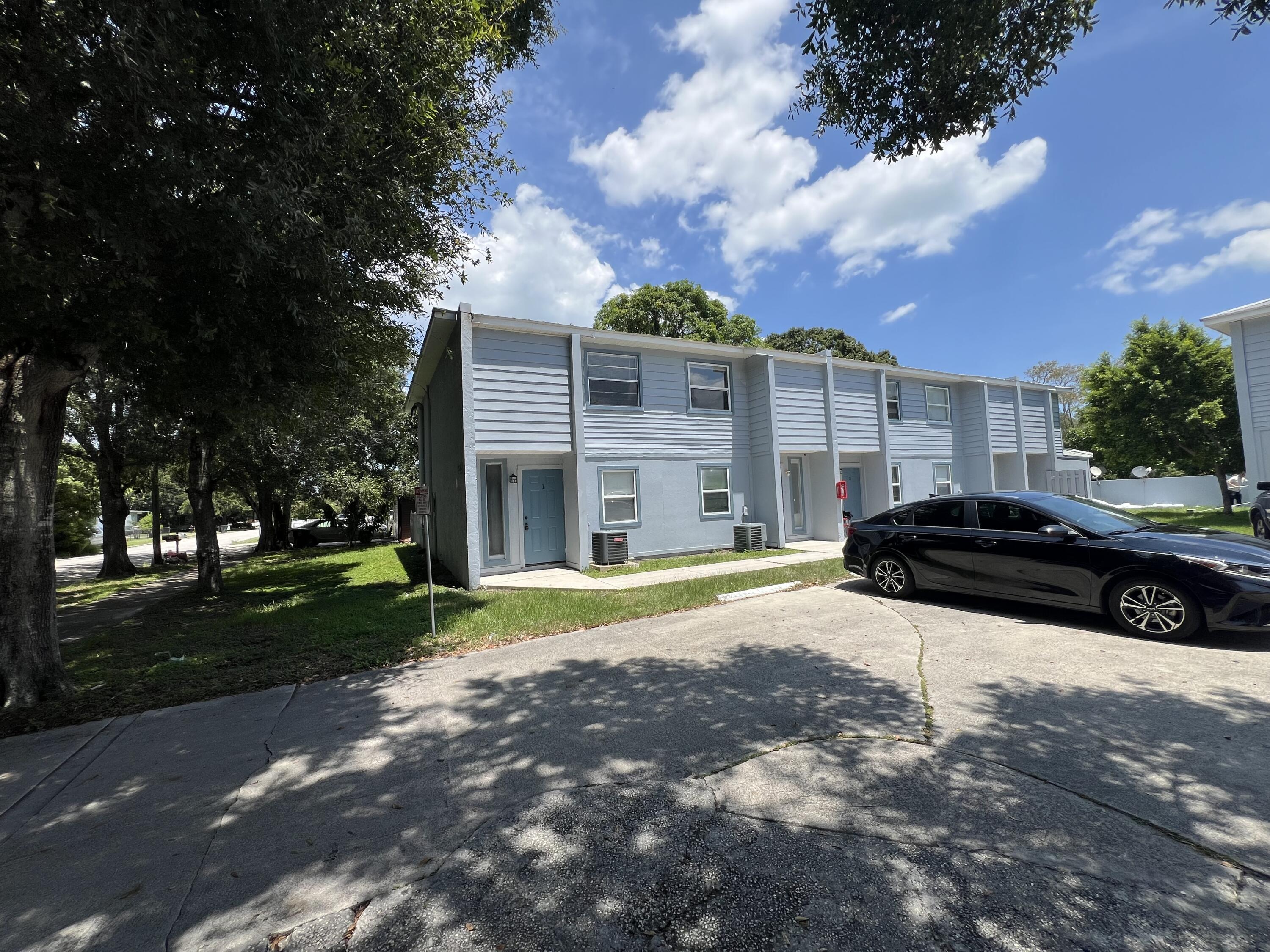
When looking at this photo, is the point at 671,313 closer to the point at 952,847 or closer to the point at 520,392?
the point at 520,392

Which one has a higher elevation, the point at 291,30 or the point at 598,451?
the point at 291,30

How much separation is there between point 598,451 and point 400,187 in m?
7.86

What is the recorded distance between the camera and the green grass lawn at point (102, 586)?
1350cm

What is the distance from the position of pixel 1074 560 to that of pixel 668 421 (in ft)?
29.6

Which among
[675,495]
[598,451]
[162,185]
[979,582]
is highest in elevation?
[162,185]

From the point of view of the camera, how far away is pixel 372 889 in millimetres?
2555

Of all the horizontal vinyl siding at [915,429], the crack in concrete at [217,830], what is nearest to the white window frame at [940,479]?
the horizontal vinyl siding at [915,429]

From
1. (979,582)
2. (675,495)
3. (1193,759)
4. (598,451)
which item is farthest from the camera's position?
(675,495)

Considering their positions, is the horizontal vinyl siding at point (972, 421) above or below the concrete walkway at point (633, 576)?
above

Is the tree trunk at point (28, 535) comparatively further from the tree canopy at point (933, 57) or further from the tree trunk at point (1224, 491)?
the tree trunk at point (1224, 491)

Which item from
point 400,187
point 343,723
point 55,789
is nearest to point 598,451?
point 400,187

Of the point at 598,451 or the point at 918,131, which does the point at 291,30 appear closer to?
the point at 918,131

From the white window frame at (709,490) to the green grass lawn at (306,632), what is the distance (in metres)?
3.49

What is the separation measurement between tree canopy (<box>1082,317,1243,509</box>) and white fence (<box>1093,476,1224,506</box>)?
9.48 metres
